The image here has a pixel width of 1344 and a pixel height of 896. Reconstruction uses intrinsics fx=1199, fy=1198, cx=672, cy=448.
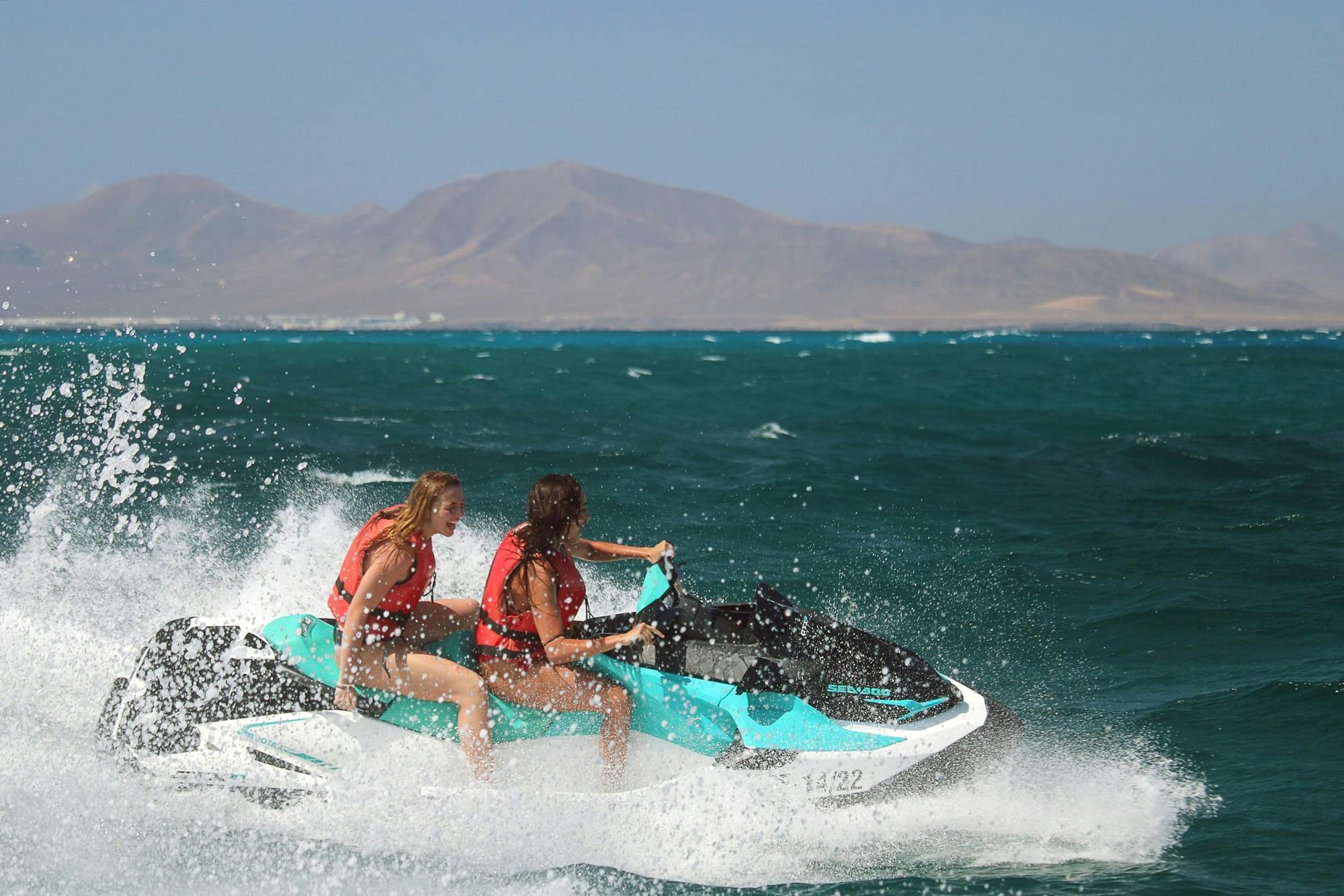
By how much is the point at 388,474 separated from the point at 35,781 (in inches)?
414

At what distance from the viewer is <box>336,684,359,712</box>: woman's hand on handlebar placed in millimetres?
5523

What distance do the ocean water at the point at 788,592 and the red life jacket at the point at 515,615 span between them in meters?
0.67

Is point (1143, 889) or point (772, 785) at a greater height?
point (772, 785)

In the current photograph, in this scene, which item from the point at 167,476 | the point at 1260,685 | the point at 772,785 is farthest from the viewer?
the point at 167,476

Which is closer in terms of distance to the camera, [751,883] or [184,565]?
[751,883]

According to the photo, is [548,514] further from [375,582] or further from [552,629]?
[375,582]

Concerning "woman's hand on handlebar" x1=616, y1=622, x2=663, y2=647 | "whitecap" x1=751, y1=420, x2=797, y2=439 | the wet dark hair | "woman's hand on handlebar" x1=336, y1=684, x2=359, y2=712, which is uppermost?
the wet dark hair

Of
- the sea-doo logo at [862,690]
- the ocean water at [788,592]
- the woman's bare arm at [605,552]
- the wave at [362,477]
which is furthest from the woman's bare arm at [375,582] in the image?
the wave at [362,477]

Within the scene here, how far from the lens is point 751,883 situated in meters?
5.50

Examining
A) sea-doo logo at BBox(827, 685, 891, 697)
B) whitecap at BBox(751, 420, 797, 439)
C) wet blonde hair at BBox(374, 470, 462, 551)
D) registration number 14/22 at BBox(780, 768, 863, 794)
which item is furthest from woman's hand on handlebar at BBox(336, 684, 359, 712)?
whitecap at BBox(751, 420, 797, 439)

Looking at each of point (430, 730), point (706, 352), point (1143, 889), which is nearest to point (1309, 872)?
point (1143, 889)

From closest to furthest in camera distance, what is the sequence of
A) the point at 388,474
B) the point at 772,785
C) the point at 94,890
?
the point at 94,890, the point at 772,785, the point at 388,474

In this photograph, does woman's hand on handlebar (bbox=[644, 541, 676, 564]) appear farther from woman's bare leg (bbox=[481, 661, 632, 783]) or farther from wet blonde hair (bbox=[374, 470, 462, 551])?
wet blonde hair (bbox=[374, 470, 462, 551])

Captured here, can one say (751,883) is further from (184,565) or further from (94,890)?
(184,565)
